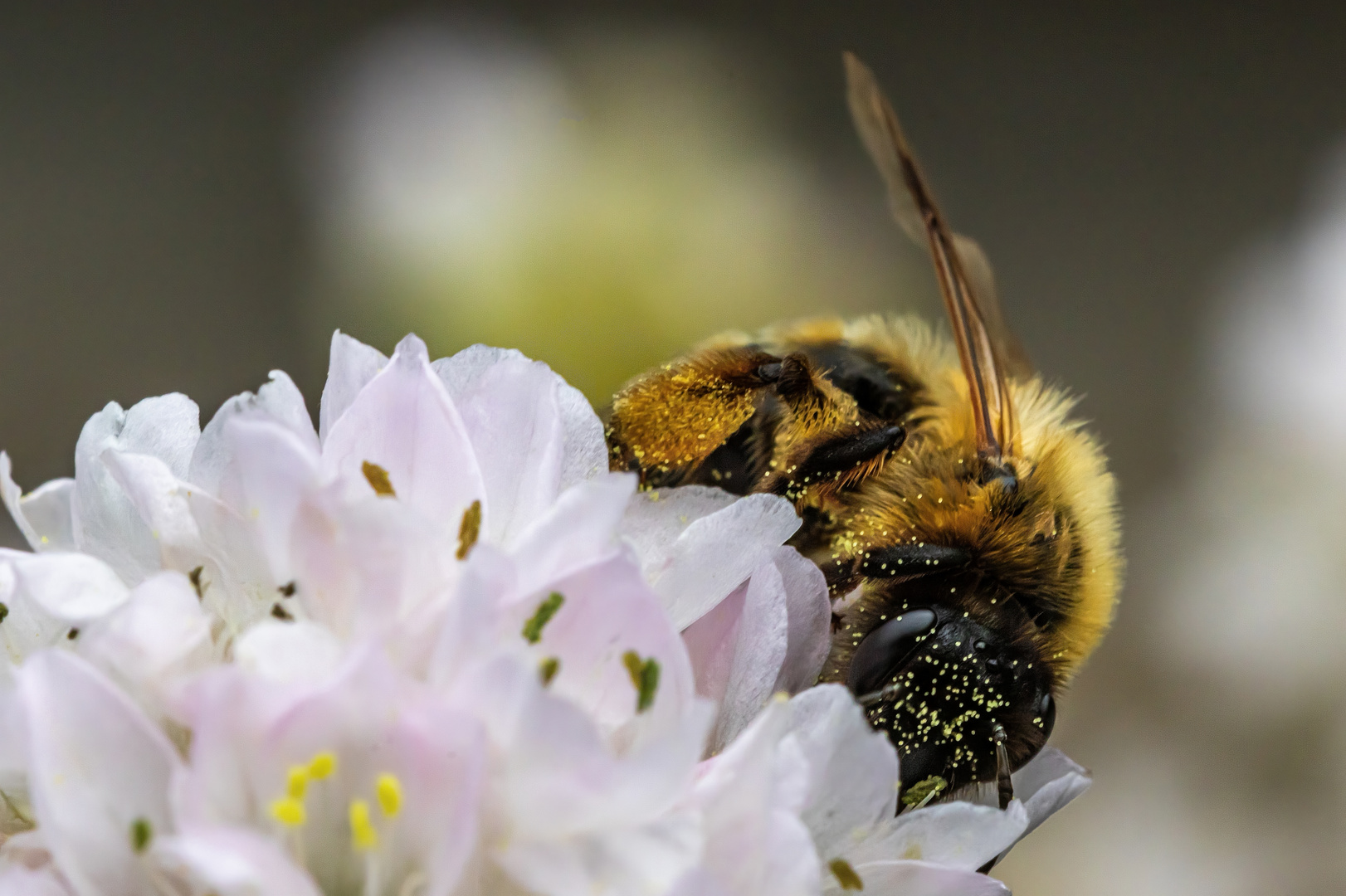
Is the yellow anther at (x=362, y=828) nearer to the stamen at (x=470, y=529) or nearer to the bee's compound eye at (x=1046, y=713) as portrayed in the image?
the stamen at (x=470, y=529)

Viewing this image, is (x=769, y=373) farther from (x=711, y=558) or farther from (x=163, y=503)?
(x=163, y=503)

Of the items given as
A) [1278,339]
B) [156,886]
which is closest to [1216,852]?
[1278,339]

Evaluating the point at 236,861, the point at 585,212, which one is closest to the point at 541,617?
the point at 236,861

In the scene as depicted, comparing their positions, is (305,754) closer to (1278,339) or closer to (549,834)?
(549,834)

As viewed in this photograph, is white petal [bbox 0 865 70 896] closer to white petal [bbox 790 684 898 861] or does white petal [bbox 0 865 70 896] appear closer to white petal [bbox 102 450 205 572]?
white petal [bbox 102 450 205 572]

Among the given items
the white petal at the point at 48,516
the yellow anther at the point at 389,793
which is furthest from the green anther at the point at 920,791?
the white petal at the point at 48,516

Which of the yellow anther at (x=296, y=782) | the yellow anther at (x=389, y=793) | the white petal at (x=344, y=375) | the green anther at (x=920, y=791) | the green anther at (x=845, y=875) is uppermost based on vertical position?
the white petal at (x=344, y=375)
